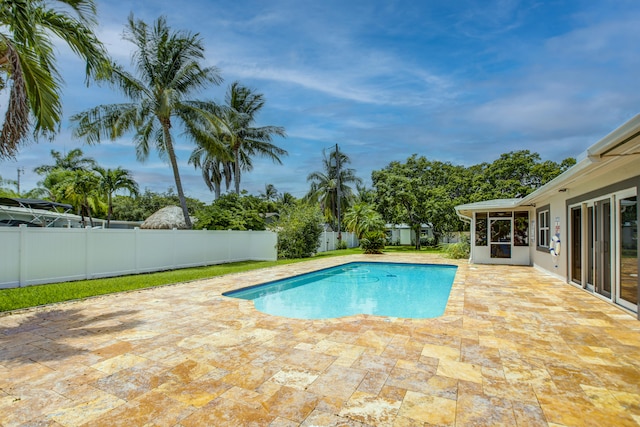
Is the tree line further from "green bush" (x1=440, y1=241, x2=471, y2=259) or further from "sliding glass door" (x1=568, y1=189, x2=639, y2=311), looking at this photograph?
"green bush" (x1=440, y1=241, x2=471, y2=259)

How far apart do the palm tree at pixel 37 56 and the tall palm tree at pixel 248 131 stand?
13.7 meters

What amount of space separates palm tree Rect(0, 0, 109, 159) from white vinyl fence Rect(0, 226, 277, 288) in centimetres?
384

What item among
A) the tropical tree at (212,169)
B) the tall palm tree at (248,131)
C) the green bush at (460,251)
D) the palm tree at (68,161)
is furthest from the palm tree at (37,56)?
the palm tree at (68,161)

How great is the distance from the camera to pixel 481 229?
14258 mm

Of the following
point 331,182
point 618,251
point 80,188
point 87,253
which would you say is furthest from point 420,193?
point 80,188

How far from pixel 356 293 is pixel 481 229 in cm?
761

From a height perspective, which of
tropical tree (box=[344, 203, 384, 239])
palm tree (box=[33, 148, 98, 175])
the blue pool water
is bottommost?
the blue pool water

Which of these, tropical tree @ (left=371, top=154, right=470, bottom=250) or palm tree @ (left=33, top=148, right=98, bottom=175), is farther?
palm tree @ (left=33, top=148, right=98, bottom=175)

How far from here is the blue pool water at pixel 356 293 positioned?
7.61 meters

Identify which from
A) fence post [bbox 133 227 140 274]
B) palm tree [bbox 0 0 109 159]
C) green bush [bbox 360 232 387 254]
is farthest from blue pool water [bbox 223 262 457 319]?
green bush [bbox 360 232 387 254]

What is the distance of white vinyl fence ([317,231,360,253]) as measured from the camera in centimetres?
2294

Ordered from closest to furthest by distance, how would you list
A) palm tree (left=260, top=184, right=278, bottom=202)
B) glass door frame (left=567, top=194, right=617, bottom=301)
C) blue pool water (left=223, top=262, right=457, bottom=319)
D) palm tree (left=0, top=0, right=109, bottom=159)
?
palm tree (left=0, top=0, right=109, bottom=159) → glass door frame (left=567, top=194, right=617, bottom=301) → blue pool water (left=223, top=262, right=457, bottom=319) → palm tree (left=260, top=184, right=278, bottom=202)

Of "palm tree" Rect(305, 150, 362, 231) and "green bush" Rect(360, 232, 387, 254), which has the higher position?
"palm tree" Rect(305, 150, 362, 231)

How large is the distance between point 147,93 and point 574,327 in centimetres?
1561
